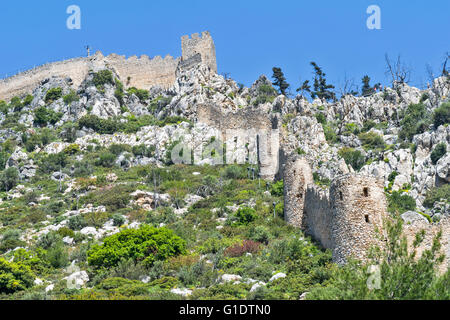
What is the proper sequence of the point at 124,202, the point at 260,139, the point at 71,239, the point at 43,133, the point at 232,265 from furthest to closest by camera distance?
the point at 43,133, the point at 260,139, the point at 124,202, the point at 71,239, the point at 232,265

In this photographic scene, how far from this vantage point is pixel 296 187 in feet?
109

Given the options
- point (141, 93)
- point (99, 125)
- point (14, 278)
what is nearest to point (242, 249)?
point (14, 278)

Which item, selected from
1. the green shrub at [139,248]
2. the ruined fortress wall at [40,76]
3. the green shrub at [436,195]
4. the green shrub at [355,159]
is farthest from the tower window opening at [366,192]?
the ruined fortress wall at [40,76]

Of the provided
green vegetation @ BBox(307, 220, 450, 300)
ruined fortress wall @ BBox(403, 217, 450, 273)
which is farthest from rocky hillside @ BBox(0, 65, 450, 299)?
ruined fortress wall @ BBox(403, 217, 450, 273)

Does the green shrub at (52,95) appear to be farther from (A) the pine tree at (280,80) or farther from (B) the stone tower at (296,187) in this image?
(B) the stone tower at (296,187)

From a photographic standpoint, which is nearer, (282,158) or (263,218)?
(263,218)

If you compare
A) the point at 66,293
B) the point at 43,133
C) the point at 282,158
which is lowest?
the point at 66,293

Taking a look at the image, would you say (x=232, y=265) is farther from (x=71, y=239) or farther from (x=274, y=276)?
(x=71, y=239)

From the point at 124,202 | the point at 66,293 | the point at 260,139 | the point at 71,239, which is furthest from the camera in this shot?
the point at 260,139

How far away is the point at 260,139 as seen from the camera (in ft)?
164

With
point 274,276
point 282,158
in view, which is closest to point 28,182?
point 282,158

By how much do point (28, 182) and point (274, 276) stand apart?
31536 mm

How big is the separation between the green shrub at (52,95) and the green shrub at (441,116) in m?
44.9

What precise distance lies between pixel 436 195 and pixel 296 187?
34.2 ft
